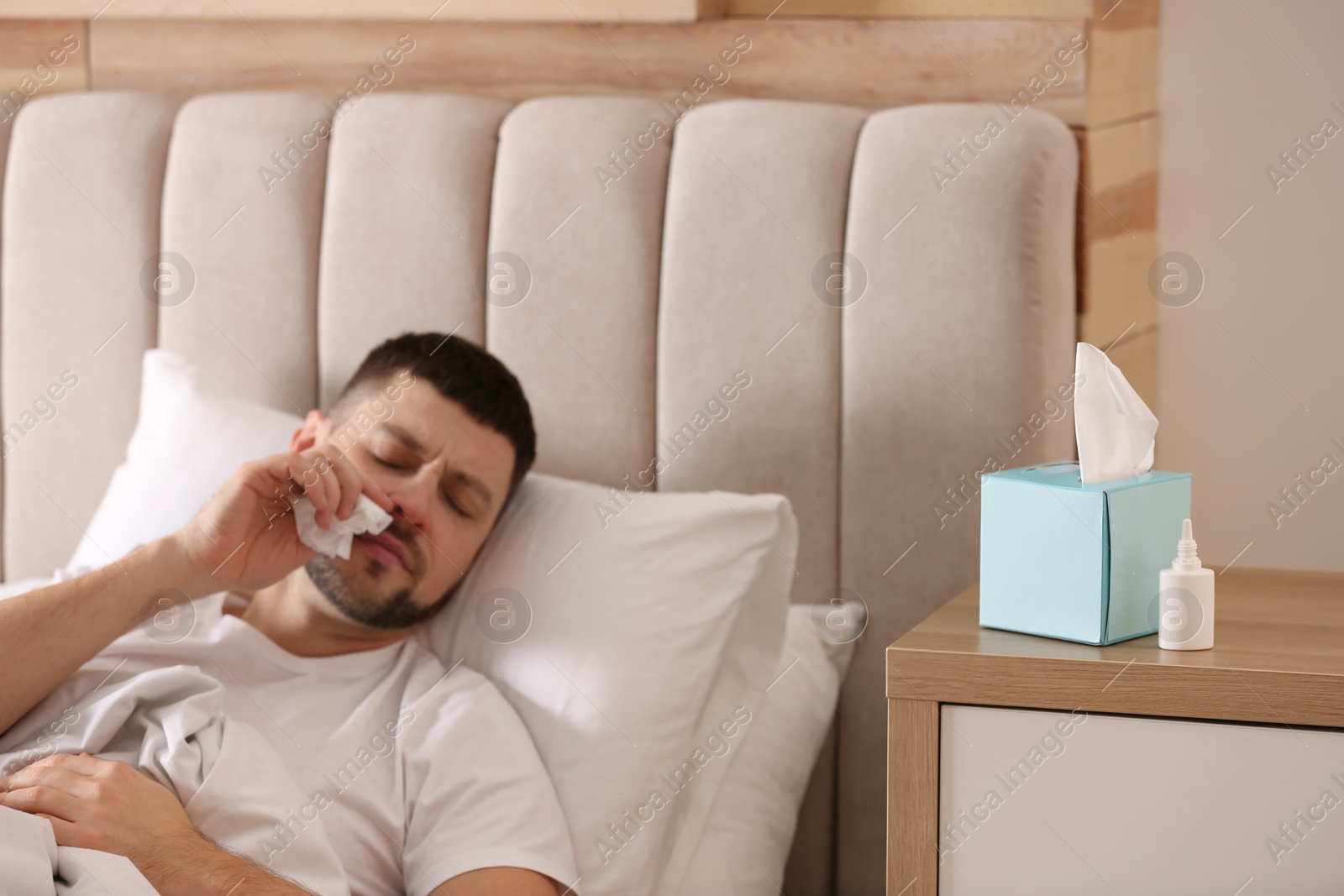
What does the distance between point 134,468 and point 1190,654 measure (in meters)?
1.23

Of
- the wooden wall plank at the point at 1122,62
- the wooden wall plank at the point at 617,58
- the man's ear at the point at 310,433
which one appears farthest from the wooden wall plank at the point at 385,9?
the man's ear at the point at 310,433

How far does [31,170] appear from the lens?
159 centimetres

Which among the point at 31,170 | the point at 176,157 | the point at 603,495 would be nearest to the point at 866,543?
the point at 603,495

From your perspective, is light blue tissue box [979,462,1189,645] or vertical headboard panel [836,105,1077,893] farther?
vertical headboard panel [836,105,1077,893]

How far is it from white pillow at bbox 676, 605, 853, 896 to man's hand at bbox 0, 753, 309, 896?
42cm

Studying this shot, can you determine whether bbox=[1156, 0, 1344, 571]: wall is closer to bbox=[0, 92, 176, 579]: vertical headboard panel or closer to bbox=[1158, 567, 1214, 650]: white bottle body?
bbox=[1158, 567, 1214, 650]: white bottle body

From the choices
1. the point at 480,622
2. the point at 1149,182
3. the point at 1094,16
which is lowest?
the point at 480,622

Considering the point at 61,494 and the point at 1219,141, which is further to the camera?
the point at 61,494

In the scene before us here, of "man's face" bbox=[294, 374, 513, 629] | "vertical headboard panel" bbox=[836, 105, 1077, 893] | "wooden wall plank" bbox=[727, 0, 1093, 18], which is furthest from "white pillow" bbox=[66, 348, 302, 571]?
"wooden wall plank" bbox=[727, 0, 1093, 18]

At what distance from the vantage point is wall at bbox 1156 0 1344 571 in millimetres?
1383

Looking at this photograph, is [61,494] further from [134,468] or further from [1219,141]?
[1219,141]

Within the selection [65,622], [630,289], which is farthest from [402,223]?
[65,622]

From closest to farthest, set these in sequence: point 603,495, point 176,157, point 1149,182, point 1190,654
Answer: point 1190,654 < point 603,495 < point 1149,182 < point 176,157

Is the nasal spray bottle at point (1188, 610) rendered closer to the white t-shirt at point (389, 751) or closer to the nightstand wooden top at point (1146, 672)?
the nightstand wooden top at point (1146, 672)
